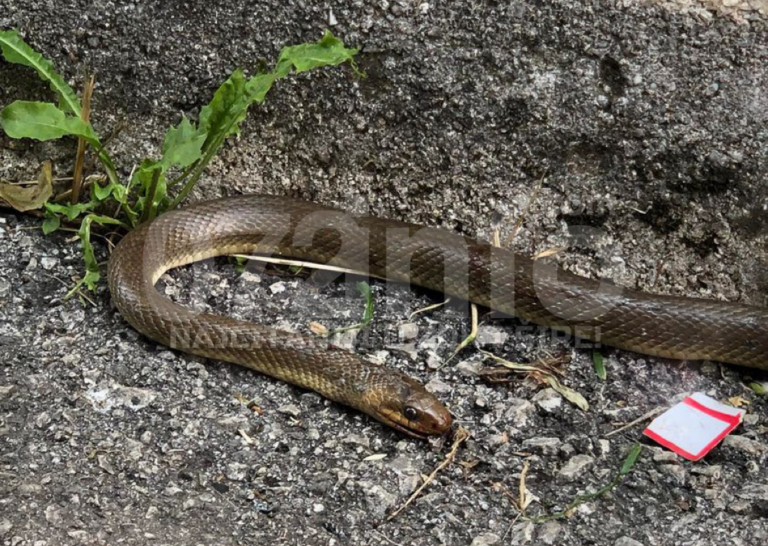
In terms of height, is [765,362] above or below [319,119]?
below

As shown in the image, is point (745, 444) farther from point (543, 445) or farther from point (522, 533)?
point (522, 533)

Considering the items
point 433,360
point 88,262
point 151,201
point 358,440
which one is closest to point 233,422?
point 358,440

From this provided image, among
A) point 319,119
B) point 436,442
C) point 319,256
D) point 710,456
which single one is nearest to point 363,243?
point 319,256

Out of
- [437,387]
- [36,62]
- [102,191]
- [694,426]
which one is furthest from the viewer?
[102,191]

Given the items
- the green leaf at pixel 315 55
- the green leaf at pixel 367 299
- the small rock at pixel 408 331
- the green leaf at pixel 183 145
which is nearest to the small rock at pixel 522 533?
the small rock at pixel 408 331

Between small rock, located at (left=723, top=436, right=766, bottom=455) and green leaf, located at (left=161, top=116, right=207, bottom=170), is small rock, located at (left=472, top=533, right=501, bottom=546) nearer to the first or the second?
small rock, located at (left=723, top=436, right=766, bottom=455)

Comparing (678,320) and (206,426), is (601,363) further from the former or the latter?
(206,426)
